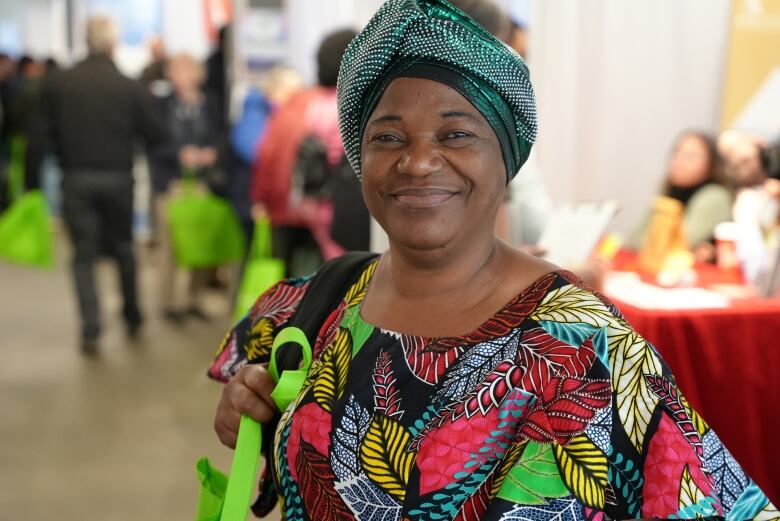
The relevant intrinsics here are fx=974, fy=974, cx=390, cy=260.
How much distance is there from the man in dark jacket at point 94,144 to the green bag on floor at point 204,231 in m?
0.34

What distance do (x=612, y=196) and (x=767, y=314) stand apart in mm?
1468

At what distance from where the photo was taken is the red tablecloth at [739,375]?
9.44 ft

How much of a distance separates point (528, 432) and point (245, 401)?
19.6 inches

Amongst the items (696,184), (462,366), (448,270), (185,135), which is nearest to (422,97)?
(448,270)

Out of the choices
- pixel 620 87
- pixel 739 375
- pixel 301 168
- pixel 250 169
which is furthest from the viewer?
pixel 250 169

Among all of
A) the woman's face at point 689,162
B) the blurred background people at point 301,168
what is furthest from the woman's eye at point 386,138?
the woman's face at point 689,162

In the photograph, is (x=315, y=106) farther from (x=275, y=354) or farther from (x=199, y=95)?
(x=199, y=95)

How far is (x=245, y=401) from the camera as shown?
1460mm

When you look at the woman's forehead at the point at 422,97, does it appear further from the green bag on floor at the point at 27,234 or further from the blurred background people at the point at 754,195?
the green bag on floor at the point at 27,234

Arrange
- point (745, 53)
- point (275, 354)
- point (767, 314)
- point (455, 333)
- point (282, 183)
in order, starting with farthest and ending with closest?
point (282, 183) < point (745, 53) < point (767, 314) < point (275, 354) < point (455, 333)

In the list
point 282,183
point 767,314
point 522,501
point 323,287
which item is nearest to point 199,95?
point 282,183

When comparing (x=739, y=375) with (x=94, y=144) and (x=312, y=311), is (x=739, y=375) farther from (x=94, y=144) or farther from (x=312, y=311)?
(x=94, y=144)

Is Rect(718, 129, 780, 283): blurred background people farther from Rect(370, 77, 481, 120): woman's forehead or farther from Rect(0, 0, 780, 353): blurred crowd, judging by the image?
Rect(370, 77, 481, 120): woman's forehead

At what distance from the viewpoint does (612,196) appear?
4328 mm
